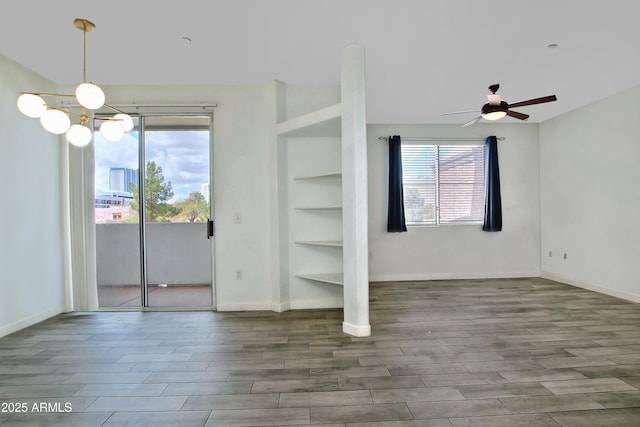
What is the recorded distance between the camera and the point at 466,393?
6.66ft

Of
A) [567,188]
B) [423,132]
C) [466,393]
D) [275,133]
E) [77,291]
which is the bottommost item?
[466,393]

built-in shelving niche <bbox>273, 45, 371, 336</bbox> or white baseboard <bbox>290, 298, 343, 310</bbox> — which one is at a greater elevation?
built-in shelving niche <bbox>273, 45, 371, 336</bbox>

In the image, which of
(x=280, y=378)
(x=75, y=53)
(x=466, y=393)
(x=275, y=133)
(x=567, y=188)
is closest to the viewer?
(x=466, y=393)

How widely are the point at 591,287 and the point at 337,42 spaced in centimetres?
512

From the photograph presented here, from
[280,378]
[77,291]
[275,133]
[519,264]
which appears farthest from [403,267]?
[77,291]

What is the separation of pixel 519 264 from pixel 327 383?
16.3 ft

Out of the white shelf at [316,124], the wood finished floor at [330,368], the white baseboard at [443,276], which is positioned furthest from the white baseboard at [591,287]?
the white shelf at [316,124]

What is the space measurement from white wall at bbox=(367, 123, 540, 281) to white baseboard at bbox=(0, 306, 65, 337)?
4.53 m

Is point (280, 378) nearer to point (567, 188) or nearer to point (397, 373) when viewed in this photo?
point (397, 373)

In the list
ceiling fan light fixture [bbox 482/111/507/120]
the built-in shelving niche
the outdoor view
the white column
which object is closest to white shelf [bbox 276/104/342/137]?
the built-in shelving niche

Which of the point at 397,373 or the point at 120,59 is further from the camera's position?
the point at 120,59

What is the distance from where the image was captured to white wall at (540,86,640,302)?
4.04 m

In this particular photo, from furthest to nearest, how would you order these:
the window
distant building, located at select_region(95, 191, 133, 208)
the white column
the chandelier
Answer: the window < distant building, located at select_region(95, 191, 133, 208) < the white column < the chandelier

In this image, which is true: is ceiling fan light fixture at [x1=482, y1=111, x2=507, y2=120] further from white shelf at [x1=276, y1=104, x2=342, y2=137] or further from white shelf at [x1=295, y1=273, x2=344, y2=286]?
white shelf at [x1=295, y1=273, x2=344, y2=286]
